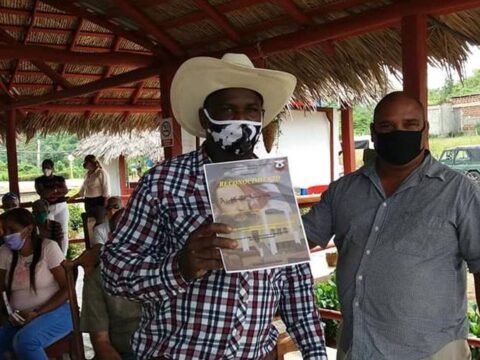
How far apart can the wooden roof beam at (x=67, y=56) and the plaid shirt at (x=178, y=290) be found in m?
5.18

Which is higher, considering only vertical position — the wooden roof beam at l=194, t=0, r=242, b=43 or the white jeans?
the wooden roof beam at l=194, t=0, r=242, b=43

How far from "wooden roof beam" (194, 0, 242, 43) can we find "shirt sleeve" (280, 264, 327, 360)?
13.3ft

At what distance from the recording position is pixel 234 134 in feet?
5.06

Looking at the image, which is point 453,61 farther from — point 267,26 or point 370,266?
point 370,266

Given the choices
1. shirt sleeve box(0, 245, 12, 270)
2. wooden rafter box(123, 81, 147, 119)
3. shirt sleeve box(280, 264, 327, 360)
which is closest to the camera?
shirt sleeve box(280, 264, 327, 360)

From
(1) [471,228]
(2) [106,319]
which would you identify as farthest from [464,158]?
(1) [471,228]

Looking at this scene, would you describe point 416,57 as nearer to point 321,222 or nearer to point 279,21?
point 279,21

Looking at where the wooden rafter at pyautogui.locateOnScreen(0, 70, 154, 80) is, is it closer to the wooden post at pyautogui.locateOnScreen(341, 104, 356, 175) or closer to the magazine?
the wooden post at pyautogui.locateOnScreen(341, 104, 356, 175)

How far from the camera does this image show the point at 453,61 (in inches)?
183

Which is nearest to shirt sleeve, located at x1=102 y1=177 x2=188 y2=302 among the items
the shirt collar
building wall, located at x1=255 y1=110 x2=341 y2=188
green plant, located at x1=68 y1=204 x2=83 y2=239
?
the shirt collar

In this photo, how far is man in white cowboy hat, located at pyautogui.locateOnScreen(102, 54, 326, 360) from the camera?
1.39 m

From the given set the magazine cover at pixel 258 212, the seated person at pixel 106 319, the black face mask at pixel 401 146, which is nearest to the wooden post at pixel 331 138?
the seated person at pixel 106 319

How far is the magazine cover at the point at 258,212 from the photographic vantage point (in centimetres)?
127

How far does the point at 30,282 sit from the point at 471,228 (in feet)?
8.89
